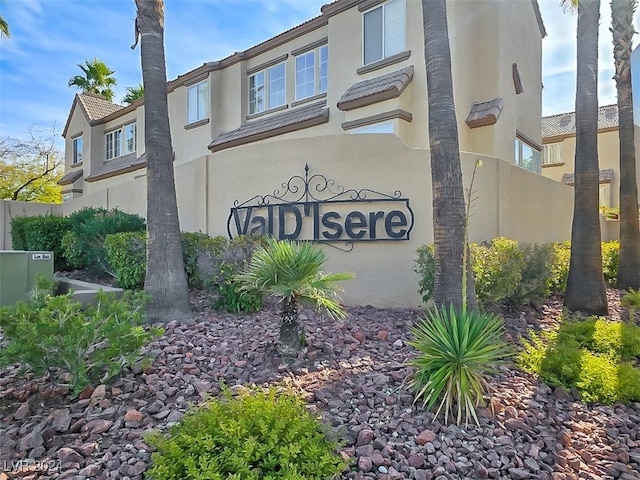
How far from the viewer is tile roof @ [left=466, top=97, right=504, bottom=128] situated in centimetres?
1169

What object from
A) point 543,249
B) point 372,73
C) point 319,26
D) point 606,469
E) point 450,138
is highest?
point 319,26

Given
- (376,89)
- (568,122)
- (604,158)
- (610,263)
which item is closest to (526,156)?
(610,263)

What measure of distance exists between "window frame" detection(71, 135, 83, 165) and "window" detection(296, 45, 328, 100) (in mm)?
18098

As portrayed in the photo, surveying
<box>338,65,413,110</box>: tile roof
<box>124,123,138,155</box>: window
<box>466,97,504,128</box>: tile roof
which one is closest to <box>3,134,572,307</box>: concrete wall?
<box>466,97,504,128</box>: tile roof

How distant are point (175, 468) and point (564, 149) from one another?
3180cm

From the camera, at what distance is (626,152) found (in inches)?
456

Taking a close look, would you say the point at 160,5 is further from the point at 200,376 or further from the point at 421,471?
the point at 421,471

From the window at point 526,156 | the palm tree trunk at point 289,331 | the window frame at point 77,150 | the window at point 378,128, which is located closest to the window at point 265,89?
the window at point 378,128

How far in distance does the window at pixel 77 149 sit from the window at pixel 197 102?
12168 mm

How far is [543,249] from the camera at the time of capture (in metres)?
8.40

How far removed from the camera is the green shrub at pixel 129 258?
827cm

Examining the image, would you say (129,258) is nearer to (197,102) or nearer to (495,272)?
(495,272)

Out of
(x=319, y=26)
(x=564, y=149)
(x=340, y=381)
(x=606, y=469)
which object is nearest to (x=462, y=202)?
(x=340, y=381)

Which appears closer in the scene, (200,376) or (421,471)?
(421,471)
